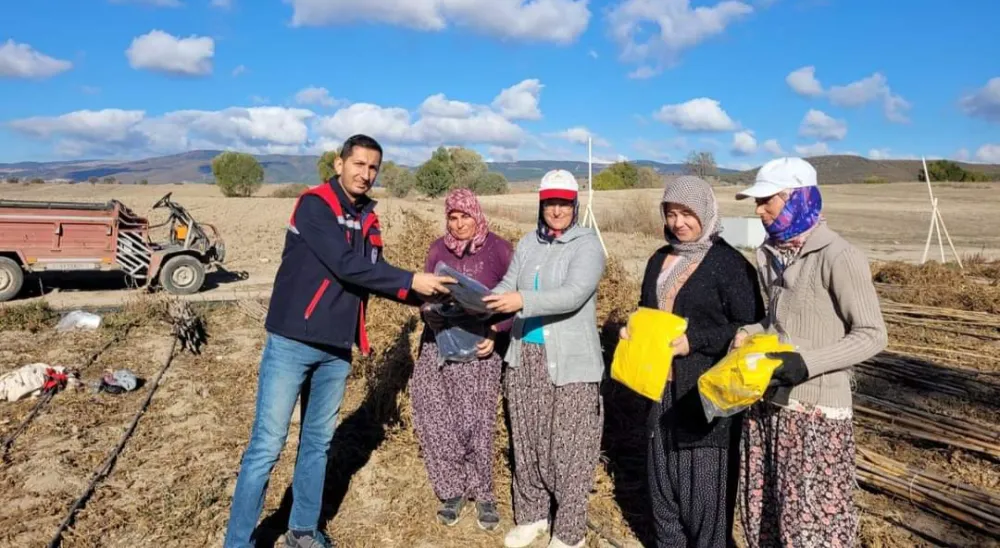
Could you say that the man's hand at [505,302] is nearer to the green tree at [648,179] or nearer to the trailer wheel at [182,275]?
the trailer wheel at [182,275]

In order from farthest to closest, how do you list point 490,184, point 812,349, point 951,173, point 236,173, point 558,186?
point 951,173 < point 490,184 < point 236,173 < point 558,186 < point 812,349

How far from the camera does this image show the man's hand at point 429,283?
2.84 meters

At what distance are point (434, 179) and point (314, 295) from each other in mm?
42420

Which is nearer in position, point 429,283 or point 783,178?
point 783,178

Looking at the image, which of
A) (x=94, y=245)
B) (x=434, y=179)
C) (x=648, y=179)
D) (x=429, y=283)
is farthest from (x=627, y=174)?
(x=429, y=283)

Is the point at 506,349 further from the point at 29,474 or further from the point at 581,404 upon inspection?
the point at 29,474

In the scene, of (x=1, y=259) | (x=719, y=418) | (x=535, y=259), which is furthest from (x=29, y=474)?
(x=1, y=259)

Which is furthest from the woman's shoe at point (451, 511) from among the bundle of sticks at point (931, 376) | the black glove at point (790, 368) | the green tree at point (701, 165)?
the green tree at point (701, 165)

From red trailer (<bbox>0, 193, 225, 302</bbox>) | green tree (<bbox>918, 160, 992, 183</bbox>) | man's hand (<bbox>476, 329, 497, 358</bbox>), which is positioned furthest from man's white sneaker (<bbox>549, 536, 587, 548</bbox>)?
green tree (<bbox>918, 160, 992, 183</bbox>)

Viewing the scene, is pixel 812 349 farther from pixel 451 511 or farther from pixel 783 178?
pixel 451 511

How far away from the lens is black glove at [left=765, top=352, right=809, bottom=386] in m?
2.06

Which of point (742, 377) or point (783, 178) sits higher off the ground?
point (783, 178)

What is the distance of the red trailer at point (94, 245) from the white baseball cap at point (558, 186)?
888 centimetres

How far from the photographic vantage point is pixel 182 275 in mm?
10898
